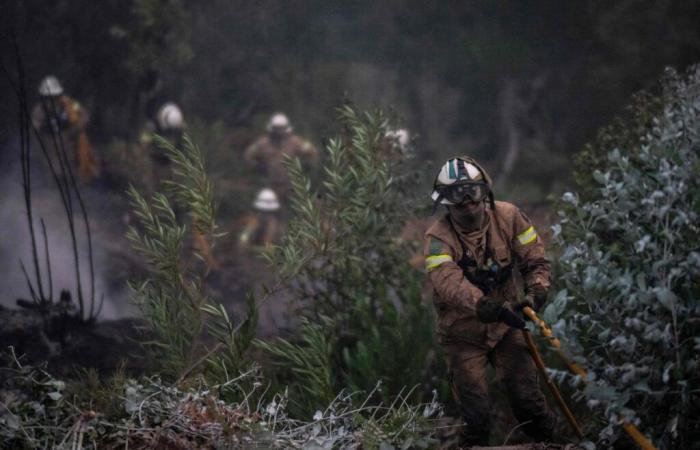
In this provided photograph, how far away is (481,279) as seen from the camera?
14.4 feet

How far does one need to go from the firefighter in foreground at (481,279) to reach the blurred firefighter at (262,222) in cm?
675

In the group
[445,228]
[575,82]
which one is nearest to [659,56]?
[575,82]

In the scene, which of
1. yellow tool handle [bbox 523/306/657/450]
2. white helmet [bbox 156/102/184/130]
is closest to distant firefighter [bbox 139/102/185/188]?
white helmet [bbox 156/102/184/130]

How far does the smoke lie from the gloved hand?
16.3ft

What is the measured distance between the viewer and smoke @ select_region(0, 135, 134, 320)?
28.7ft

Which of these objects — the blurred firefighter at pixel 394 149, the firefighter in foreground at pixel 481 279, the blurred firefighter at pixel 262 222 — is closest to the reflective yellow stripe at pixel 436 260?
the firefighter in foreground at pixel 481 279

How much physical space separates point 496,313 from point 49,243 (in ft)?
25.1

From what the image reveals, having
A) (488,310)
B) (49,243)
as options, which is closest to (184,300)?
(488,310)

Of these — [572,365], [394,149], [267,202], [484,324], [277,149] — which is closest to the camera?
[572,365]

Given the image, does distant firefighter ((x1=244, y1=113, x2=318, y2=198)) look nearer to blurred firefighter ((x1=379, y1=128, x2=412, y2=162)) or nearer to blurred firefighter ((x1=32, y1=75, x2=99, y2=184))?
blurred firefighter ((x1=32, y1=75, x2=99, y2=184))

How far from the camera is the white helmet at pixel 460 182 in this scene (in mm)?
4238

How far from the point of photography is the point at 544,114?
17.0 m

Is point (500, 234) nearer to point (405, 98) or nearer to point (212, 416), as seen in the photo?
point (212, 416)

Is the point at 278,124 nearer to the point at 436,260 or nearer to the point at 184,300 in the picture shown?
the point at 184,300
